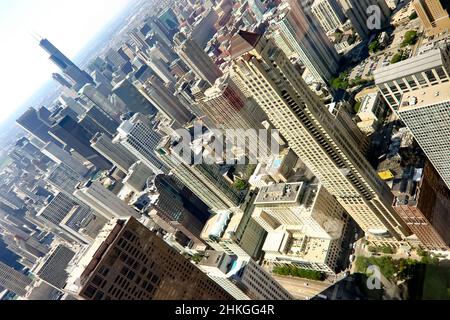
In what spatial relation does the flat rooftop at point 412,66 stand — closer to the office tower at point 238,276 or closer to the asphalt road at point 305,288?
the office tower at point 238,276

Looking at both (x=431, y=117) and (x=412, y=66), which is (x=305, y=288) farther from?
(x=412, y=66)

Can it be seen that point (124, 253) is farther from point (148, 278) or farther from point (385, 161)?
point (385, 161)

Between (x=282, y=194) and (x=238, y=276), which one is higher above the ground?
(x=282, y=194)

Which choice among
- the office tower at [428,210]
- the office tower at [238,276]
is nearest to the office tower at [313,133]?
the office tower at [428,210]

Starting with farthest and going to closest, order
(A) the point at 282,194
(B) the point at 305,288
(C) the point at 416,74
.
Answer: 1. (B) the point at 305,288
2. (A) the point at 282,194
3. (C) the point at 416,74

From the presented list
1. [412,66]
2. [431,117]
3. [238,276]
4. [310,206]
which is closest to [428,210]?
[431,117]

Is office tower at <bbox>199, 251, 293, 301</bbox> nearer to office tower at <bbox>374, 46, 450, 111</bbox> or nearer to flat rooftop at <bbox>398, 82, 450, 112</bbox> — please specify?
flat rooftop at <bbox>398, 82, 450, 112</bbox>
